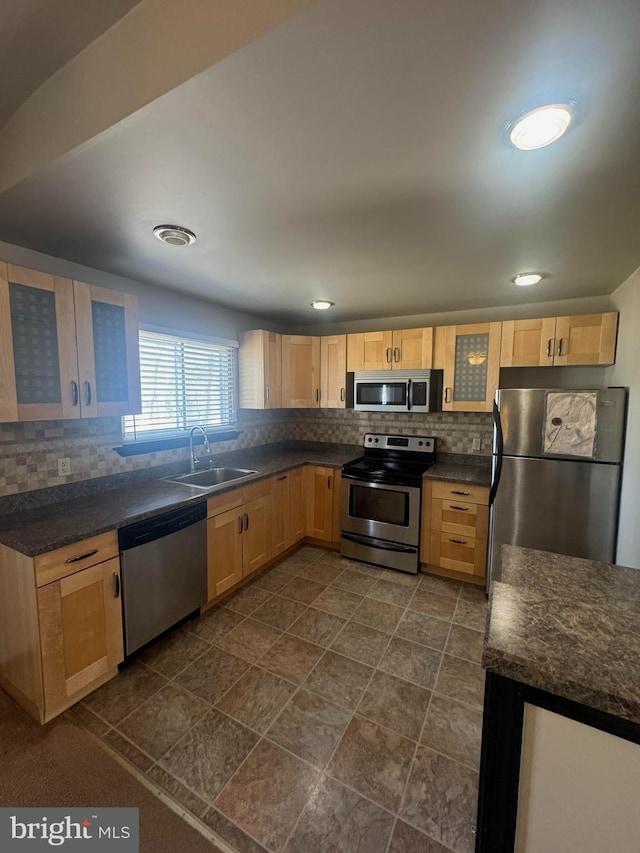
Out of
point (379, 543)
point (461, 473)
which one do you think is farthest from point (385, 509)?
point (461, 473)

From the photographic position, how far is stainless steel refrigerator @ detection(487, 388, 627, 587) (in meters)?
2.27

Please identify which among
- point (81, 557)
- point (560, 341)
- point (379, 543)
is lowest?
point (379, 543)

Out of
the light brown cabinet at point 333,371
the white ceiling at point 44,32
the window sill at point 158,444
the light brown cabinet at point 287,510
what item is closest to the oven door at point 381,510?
the light brown cabinet at point 287,510

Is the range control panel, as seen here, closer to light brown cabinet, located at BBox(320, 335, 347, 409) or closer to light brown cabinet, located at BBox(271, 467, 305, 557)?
light brown cabinet, located at BBox(320, 335, 347, 409)

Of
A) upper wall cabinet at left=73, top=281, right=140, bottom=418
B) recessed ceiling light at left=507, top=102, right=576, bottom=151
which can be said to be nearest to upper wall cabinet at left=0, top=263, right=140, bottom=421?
upper wall cabinet at left=73, top=281, right=140, bottom=418

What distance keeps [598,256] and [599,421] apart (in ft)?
3.30

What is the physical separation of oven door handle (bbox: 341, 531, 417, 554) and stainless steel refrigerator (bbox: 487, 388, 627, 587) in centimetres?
67

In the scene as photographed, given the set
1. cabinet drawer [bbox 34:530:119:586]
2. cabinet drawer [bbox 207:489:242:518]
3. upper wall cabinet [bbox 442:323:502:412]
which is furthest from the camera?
upper wall cabinet [bbox 442:323:502:412]

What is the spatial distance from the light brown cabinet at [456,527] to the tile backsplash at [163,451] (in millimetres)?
644

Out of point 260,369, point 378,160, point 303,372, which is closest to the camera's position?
point 378,160

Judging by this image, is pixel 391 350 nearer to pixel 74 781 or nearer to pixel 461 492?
pixel 461 492

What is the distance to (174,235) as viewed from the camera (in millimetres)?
1730

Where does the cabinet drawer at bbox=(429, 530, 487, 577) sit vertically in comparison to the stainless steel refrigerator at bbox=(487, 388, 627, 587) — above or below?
below

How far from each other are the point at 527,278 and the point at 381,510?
211 centimetres
